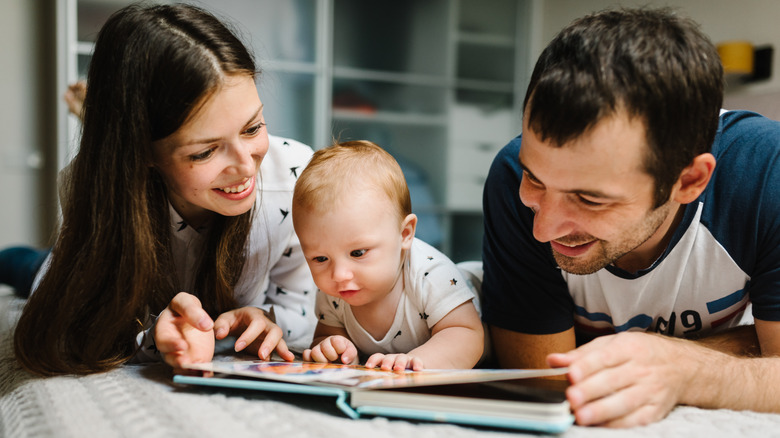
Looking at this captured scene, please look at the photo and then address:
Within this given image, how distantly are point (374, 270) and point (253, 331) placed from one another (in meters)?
0.23

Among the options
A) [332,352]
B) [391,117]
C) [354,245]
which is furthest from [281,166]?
[391,117]

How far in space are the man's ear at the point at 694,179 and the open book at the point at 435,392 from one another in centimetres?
34

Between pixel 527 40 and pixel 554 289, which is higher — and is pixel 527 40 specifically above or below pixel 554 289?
above

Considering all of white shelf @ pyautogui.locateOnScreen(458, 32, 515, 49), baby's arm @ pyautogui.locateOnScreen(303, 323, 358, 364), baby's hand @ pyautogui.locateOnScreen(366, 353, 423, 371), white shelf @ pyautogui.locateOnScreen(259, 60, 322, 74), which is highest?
white shelf @ pyautogui.locateOnScreen(458, 32, 515, 49)

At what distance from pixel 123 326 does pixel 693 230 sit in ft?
3.06

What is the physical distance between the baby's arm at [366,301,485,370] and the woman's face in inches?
14.9

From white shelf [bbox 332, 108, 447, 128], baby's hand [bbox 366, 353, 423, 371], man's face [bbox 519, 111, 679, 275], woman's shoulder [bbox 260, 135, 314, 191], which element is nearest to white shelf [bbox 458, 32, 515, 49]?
white shelf [bbox 332, 108, 447, 128]

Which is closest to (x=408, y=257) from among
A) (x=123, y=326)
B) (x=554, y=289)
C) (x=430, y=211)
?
(x=554, y=289)

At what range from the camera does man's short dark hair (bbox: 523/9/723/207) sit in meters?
0.83

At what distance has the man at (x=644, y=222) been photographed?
2.64 feet

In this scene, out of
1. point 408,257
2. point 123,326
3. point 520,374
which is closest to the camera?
point 520,374

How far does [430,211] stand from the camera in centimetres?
375

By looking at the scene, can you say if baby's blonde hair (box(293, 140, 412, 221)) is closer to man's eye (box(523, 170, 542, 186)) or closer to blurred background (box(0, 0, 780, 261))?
man's eye (box(523, 170, 542, 186))

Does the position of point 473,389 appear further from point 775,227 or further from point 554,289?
point 775,227
